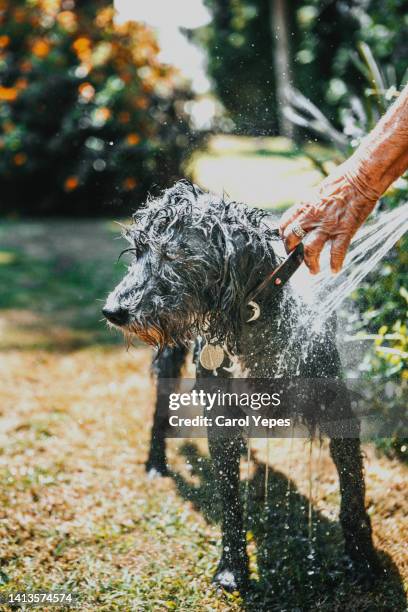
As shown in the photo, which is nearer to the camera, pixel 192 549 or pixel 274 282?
pixel 274 282

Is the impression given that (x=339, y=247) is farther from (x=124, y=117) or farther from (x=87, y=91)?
(x=87, y=91)

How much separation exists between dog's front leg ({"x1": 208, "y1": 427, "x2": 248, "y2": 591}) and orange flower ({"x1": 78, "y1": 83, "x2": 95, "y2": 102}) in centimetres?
636

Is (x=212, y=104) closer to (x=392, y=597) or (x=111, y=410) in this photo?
(x=111, y=410)

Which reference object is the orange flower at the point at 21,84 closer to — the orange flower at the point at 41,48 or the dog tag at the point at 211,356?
the orange flower at the point at 41,48

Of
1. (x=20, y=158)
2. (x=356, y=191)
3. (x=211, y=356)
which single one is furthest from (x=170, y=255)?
(x=20, y=158)

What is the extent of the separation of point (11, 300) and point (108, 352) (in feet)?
5.67

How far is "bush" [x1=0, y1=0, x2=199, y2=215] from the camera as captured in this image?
6.42 meters

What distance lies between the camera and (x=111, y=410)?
15.2ft

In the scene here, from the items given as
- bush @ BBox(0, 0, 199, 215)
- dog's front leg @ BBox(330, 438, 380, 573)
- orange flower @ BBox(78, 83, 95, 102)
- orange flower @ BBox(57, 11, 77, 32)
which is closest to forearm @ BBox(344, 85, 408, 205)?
dog's front leg @ BBox(330, 438, 380, 573)

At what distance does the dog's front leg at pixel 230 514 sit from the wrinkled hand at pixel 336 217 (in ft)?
2.70

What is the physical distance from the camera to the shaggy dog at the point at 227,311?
7.80 feet

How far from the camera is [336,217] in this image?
2361 mm

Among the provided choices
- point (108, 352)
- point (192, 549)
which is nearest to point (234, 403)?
point (192, 549)

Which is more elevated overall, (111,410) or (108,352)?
(108,352)
